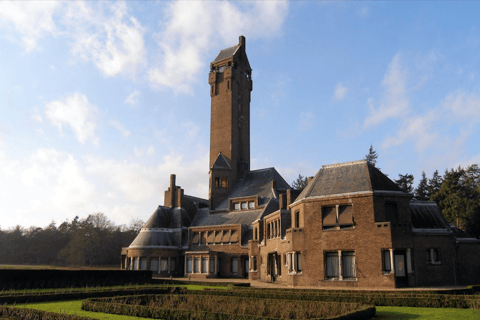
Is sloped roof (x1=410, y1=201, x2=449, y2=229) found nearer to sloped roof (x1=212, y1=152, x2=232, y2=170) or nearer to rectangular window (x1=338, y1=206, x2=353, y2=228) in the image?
rectangular window (x1=338, y1=206, x2=353, y2=228)

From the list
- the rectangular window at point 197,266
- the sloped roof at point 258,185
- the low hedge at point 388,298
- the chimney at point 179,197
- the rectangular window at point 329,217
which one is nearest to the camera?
the low hedge at point 388,298

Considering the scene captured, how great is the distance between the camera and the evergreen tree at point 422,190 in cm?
8229

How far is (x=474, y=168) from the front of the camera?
75.9m

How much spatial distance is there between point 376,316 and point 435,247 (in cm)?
1965

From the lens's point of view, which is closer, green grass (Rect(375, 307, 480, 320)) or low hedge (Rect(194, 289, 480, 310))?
green grass (Rect(375, 307, 480, 320))

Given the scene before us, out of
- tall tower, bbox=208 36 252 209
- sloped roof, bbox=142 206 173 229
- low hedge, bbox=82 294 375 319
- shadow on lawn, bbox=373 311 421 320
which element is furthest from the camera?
tall tower, bbox=208 36 252 209

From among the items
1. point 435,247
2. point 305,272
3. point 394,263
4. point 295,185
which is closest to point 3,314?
point 305,272

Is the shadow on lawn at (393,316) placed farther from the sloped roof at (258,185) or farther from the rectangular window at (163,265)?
the rectangular window at (163,265)

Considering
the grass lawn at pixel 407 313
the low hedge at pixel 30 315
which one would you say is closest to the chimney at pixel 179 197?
the grass lawn at pixel 407 313

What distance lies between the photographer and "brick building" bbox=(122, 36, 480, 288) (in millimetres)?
33312

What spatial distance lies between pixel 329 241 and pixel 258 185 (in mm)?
29750

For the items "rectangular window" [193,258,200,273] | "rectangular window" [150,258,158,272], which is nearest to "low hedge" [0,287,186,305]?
"rectangular window" [193,258,200,273]

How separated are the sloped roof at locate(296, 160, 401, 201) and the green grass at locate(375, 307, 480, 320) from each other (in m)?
15.1

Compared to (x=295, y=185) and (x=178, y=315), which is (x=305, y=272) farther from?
(x=295, y=185)
